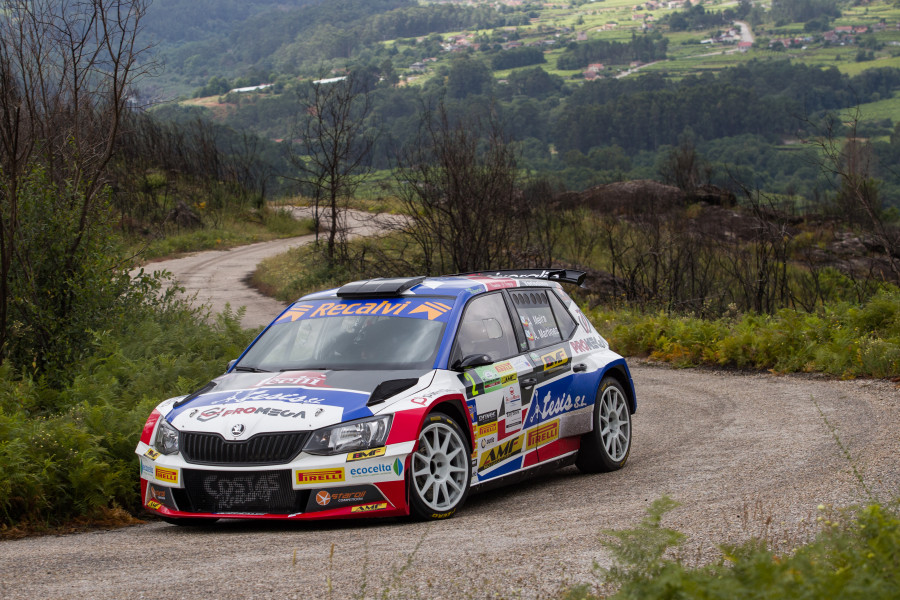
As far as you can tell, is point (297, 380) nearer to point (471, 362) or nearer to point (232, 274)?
point (471, 362)

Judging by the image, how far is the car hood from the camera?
6.18 metres

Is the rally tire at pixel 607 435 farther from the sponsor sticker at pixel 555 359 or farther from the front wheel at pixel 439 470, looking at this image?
the front wheel at pixel 439 470

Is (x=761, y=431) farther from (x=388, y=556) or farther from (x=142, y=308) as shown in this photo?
(x=142, y=308)

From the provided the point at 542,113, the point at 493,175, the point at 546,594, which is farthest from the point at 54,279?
the point at 542,113

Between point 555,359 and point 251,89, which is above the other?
point 251,89

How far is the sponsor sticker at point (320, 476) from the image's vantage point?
6.02 metres

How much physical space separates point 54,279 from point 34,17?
3077mm

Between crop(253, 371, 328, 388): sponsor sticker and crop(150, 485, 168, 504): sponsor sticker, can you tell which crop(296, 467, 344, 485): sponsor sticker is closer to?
crop(253, 371, 328, 388): sponsor sticker

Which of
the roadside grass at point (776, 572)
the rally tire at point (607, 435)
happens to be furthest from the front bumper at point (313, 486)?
the rally tire at point (607, 435)

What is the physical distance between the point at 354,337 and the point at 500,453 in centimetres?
144

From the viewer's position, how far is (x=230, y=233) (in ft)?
129

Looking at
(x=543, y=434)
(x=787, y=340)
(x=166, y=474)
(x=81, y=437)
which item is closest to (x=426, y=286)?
(x=543, y=434)

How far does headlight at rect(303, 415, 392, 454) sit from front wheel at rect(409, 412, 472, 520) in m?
0.28

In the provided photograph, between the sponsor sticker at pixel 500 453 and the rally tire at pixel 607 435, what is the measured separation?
1104mm
